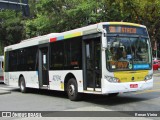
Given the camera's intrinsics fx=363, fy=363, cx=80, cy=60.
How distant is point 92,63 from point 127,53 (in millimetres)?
1349

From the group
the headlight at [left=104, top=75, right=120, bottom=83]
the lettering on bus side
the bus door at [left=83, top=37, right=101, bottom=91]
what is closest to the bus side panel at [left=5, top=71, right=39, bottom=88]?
the lettering on bus side

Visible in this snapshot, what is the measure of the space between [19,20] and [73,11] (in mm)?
16350

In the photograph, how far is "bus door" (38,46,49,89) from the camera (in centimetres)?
1725

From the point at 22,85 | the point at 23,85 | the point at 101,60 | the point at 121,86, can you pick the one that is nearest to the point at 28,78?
the point at 23,85

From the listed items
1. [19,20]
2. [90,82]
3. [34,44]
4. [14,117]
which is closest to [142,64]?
[90,82]

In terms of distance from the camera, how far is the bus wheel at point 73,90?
14.4m

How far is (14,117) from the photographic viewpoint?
11.2 metres

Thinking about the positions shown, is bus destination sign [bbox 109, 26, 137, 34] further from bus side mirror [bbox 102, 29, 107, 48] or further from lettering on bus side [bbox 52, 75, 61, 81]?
lettering on bus side [bbox 52, 75, 61, 81]

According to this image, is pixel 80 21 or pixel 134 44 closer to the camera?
pixel 134 44

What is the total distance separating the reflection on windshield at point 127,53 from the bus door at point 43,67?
4979mm

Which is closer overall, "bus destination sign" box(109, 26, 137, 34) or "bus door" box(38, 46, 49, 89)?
"bus destination sign" box(109, 26, 137, 34)

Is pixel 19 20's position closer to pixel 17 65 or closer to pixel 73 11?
pixel 73 11

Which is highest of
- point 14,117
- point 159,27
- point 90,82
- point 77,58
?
point 159,27

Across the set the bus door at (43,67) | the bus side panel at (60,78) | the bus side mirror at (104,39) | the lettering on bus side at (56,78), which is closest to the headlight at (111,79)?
the bus side mirror at (104,39)
